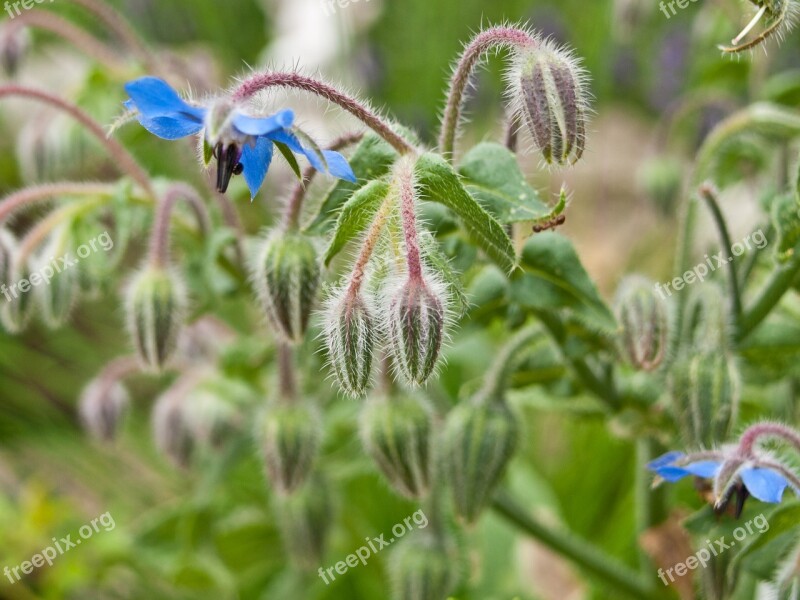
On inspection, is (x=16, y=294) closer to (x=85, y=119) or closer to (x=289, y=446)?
(x=85, y=119)

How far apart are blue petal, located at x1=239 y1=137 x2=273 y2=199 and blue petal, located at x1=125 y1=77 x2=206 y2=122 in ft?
0.20

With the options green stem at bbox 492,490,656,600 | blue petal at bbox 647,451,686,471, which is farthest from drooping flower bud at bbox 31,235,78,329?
blue petal at bbox 647,451,686,471

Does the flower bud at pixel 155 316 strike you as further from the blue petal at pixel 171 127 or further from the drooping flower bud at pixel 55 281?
the blue petal at pixel 171 127

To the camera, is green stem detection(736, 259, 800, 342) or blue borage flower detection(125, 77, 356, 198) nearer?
blue borage flower detection(125, 77, 356, 198)

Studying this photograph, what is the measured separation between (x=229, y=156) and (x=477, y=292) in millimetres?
357

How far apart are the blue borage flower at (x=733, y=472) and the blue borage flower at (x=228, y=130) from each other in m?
0.45

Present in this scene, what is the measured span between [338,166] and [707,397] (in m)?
0.53

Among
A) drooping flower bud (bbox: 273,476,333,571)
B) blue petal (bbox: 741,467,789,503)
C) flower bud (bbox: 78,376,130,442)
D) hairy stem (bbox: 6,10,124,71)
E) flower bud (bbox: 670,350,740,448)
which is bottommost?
blue petal (bbox: 741,467,789,503)

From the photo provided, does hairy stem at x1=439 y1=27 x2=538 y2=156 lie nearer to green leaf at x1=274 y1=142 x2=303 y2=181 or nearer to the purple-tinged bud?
green leaf at x1=274 y1=142 x2=303 y2=181

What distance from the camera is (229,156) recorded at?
2.89ft

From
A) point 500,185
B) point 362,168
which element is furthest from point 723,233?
point 362,168

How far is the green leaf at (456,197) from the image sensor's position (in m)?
0.86

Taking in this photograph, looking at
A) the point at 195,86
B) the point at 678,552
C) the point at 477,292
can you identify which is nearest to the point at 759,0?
the point at 477,292

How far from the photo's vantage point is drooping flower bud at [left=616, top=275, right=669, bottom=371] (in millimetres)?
1103
